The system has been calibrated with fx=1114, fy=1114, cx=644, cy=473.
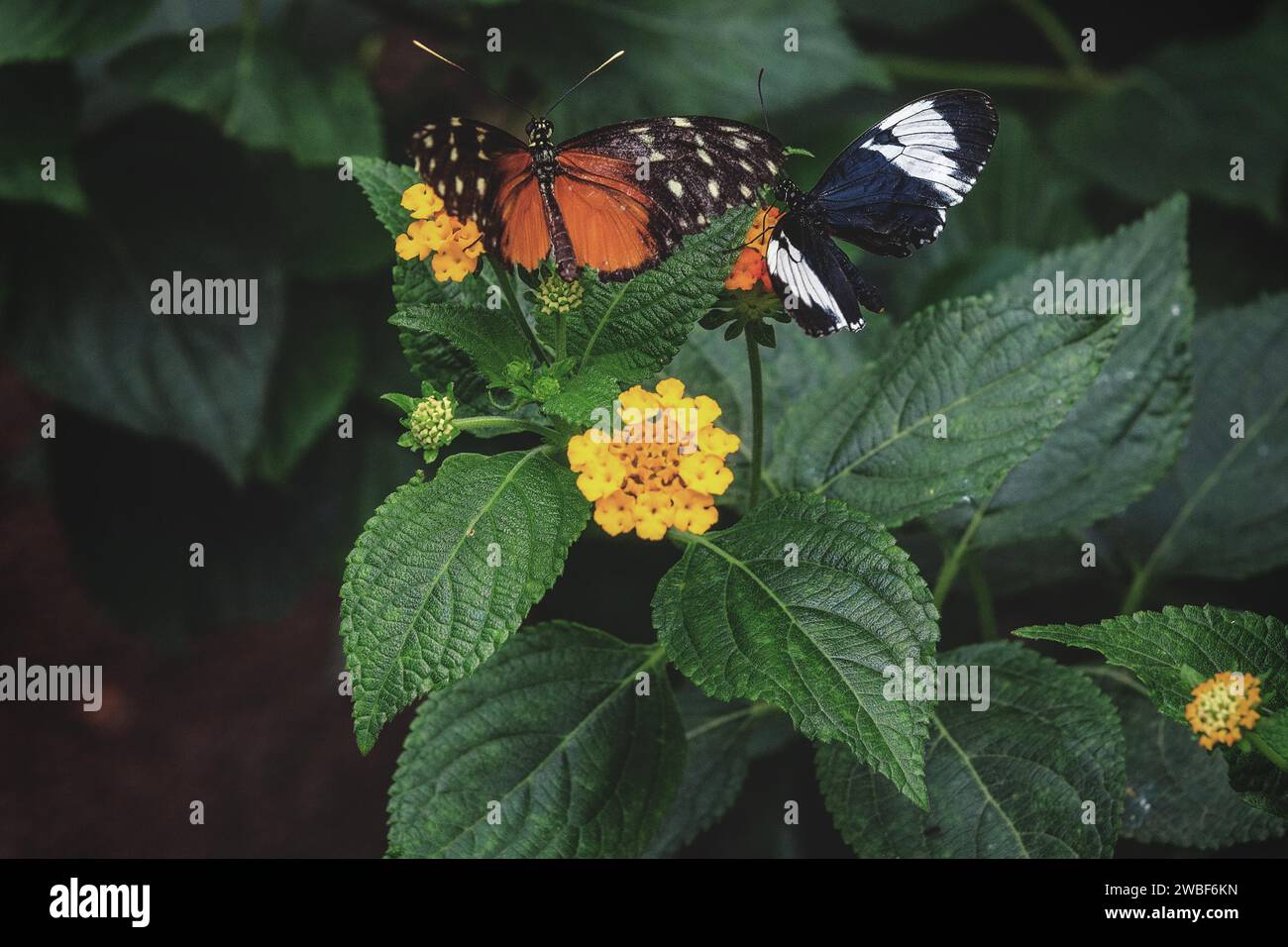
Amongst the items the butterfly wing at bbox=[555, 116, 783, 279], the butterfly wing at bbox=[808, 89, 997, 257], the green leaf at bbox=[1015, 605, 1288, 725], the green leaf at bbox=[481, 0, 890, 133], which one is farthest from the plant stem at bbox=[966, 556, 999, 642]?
the green leaf at bbox=[481, 0, 890, 133]

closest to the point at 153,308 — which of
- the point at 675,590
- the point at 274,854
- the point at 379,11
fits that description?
the point at 379,11

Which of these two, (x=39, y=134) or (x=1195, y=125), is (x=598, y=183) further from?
(x=1195, y=125)

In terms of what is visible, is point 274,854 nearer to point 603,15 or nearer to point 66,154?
point 66,154

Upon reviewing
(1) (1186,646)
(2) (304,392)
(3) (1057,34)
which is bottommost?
(1) (1186,646)

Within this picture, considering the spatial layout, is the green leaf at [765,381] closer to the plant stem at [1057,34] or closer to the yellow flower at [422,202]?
the yellow flower at [422,202]

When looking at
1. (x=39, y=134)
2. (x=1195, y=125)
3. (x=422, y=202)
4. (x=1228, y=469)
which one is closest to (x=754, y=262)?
(x=422, y=202)

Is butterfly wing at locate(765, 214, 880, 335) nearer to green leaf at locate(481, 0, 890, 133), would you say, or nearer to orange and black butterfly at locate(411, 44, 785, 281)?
orange and black butterfly at locate(411, 44, 785, 281)

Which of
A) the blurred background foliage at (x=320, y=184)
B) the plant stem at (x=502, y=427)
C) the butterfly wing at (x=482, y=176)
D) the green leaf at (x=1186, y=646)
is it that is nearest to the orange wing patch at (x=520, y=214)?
the butterfly wing at (x=482, y=176)
